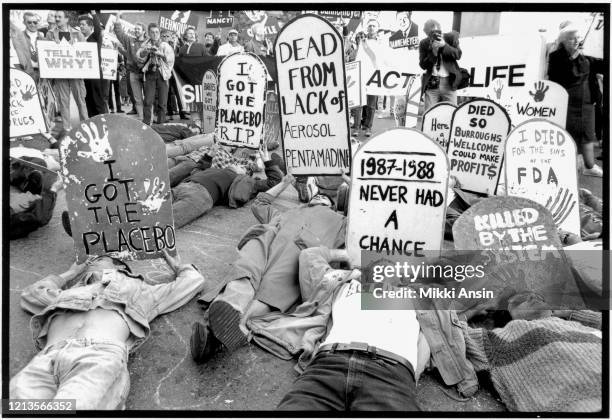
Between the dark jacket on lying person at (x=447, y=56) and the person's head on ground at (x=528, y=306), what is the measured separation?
4023 mm

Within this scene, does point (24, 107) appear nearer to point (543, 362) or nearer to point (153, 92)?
point (153, 92)

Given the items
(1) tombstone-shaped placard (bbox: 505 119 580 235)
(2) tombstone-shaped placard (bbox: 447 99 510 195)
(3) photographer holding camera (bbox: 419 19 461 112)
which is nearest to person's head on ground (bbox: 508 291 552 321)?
(1) tombstone-shaped placard (bbox: 505 119 580 235)

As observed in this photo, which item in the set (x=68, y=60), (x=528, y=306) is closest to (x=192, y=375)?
(x=528, y=306)

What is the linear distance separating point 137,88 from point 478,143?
20.0 ft

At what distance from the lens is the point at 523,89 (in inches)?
199

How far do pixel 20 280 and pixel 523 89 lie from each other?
4970 millimetres

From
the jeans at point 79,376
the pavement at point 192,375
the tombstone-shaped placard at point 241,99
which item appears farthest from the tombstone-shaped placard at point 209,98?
the jeans at point 79,376

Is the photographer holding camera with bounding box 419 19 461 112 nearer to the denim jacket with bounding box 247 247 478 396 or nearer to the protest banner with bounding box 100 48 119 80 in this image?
the denim jacket with bounding box 247 247 478 396

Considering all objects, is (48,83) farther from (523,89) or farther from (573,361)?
(573,361)

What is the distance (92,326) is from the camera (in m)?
2.16

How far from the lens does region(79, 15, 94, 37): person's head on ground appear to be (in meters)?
7.13

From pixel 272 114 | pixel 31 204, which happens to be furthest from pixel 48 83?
pixel 31 204

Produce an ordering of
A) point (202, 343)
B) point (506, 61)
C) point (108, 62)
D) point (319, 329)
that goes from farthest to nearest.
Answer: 1. point (108, 62)
2. point (506, 61)
3. point (319, 329)
4. point (202, 343)

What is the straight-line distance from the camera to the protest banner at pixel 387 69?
602cm
